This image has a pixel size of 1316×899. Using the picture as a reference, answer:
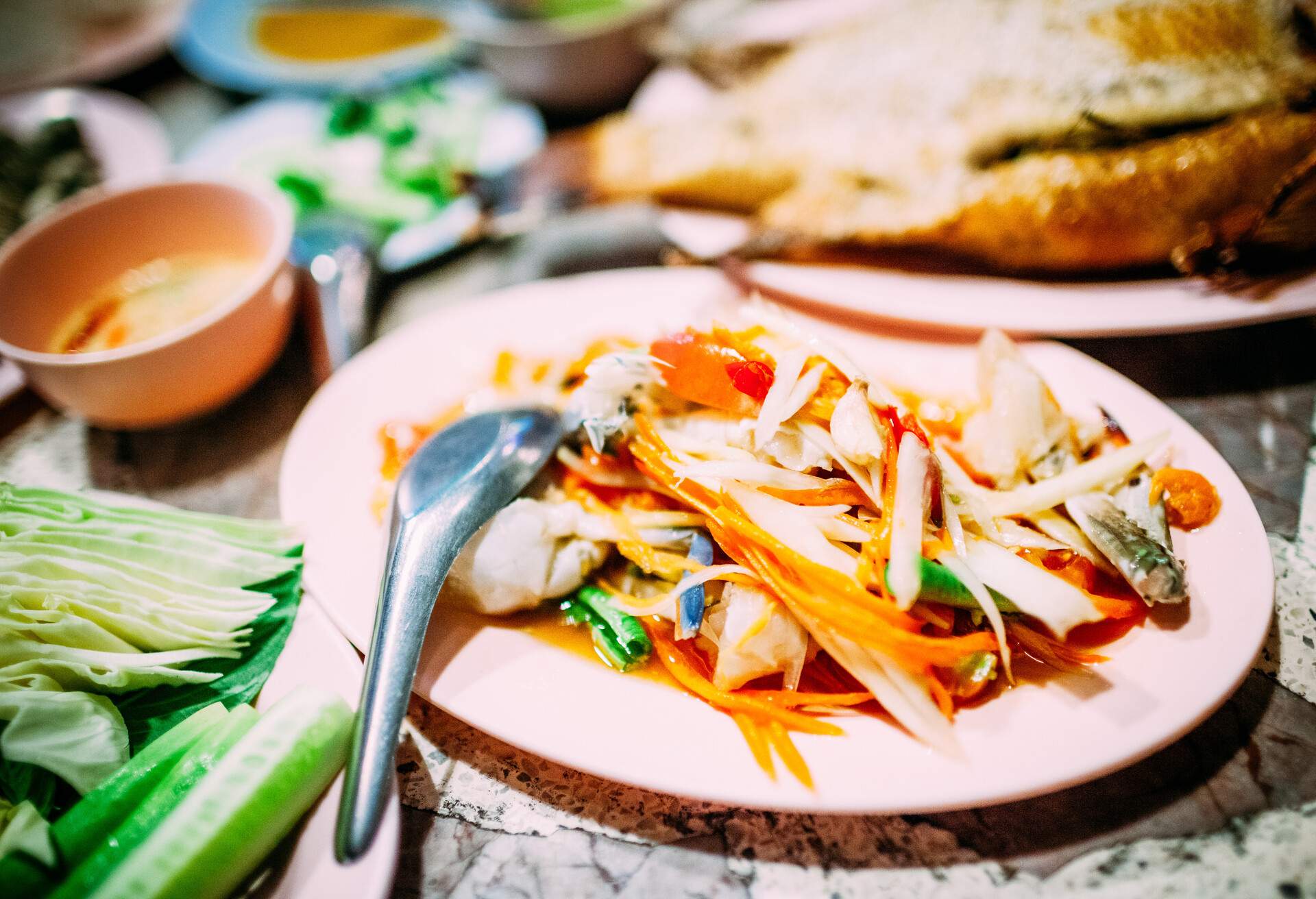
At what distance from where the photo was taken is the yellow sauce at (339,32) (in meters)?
3.51

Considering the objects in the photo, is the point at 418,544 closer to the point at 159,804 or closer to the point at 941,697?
the point at 159,804

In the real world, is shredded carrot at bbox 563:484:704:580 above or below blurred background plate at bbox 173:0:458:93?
below

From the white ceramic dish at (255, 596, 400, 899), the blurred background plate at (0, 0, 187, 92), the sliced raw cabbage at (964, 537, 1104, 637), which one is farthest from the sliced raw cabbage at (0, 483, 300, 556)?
the blurred background plate at (0, 0, 187, 92)

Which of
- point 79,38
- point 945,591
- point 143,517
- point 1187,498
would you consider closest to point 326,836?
point 143,517

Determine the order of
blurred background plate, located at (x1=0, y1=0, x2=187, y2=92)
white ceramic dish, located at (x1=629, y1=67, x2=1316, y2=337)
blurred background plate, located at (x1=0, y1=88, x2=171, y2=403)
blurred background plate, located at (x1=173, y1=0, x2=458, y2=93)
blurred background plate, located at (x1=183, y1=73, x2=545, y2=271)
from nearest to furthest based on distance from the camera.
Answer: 1. white ceramic dish, located at (x1=629, y1=67, x2=1316, y2=337)
2. blurred background plate, located at (x1=183, y1=73, x2=545, y2=271)
3. blurred background plate, located at (x1=0, y1=88, x2=171, y2=403)
4. blurred background plate, located at (x1=173, y1=0, x2=458, y2=93)
5. blurred background plate, located at (x1=0, y1=0, x2=187, y2=92)

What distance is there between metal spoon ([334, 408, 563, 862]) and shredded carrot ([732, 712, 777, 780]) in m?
0.55

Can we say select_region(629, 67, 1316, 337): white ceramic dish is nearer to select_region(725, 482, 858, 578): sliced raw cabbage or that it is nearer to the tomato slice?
the tomato slice

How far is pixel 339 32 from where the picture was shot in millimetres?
3693

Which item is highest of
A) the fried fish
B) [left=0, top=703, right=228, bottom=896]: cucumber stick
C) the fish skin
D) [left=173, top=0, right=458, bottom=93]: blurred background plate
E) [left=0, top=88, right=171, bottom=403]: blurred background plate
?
the fried fish

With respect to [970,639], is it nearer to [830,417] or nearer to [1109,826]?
[1109,826]

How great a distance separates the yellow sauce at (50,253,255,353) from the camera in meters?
1.97

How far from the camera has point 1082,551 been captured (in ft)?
4.30

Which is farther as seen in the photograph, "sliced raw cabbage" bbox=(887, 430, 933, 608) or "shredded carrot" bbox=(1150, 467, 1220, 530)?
"shredded carrot" bbox=(1150, 467, 1220, 530)

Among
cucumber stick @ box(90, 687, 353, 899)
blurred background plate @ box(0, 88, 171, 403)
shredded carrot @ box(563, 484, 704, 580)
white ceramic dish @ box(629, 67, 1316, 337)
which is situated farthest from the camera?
blurred background plate @ box(0, 88, 171, 403)
